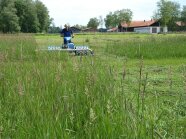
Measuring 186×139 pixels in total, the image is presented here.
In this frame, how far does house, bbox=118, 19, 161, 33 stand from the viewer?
12174 cm

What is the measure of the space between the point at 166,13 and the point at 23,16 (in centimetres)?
4091

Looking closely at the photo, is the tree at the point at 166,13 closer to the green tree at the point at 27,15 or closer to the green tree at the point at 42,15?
the green tree at the point at 42,15

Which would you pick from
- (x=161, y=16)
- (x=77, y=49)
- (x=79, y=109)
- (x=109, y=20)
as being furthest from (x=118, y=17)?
(x=79, y=109)

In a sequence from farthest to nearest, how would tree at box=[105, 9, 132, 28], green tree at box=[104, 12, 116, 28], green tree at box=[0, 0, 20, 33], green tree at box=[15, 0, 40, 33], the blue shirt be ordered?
green tree at box=[104, 12, 116, 28] → tree at box=[105, 9, 132, 28] → green tree at box=[15, 0, 40, 33] → green tree at box=[0, 0, 20, 33] → the blue shirt

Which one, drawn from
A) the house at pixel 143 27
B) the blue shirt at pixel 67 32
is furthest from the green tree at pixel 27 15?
the blue shirt at pixel 67 32

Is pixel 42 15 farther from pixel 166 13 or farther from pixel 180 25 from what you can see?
pixel 180 25

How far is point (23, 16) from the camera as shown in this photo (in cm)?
8194

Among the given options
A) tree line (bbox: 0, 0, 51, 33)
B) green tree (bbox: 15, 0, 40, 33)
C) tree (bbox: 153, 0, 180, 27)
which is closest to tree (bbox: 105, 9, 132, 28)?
tree (bbox: 153, 0, 180, 27)

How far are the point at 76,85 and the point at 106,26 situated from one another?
130 m

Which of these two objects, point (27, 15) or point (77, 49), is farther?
point (27, 15)

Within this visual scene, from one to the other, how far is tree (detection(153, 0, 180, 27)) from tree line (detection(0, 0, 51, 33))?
31881 millimetres

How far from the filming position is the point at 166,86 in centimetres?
752

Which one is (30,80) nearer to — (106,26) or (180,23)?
(180,23)

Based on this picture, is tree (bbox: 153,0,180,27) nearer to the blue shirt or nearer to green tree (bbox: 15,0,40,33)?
green tree (bbox: 15,0,40,33)
